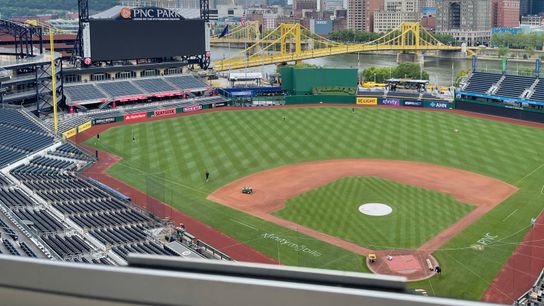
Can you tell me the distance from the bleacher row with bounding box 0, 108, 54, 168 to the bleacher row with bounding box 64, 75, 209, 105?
45.2 feet

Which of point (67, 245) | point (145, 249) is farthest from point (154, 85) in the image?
point (67, 245)

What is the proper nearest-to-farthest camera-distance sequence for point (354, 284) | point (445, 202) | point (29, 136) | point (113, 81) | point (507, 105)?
point (354, 284) < point (445, 202) < point (29, 136) < point (507, 105) < point (113, 81)

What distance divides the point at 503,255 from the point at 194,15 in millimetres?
Answer: 51010

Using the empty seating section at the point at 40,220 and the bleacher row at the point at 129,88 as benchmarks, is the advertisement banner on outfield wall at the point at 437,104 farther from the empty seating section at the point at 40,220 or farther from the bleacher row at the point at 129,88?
the empty seating section at the point at 40,220

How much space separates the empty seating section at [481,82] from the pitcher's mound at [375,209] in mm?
32221

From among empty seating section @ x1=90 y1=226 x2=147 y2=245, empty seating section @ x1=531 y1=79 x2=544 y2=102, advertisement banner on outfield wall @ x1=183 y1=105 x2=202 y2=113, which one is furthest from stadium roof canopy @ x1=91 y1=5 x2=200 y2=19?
empty seating section @ x1=90 y1=226 x2=147 y2=245

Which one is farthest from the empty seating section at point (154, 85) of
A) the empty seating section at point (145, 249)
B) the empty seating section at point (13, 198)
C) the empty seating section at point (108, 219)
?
the empty seating section at point (145, 249)

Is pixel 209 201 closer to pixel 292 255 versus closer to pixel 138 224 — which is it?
pixel 138 224

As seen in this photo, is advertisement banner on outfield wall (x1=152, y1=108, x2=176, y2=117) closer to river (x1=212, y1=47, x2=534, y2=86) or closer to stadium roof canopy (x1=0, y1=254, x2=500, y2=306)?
river (x1=212, y1=47, x2=534, y2=86)

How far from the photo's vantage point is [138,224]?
24438 mm

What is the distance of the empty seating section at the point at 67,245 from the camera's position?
63.5 feet

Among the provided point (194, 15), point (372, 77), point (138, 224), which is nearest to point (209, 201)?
point (138, 224)

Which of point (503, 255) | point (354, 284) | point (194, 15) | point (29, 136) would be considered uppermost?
point (194, 15)

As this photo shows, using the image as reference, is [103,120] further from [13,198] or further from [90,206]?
[13,198]
